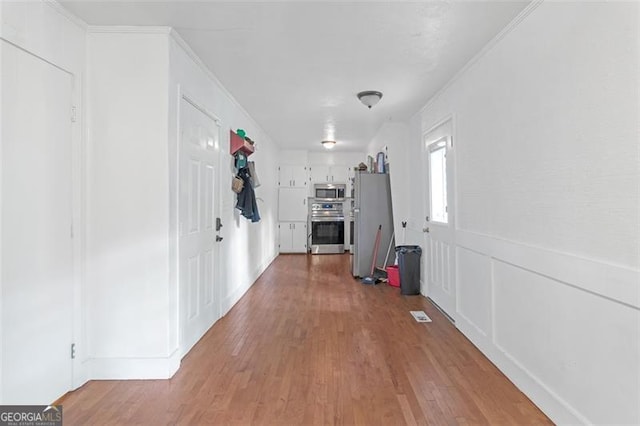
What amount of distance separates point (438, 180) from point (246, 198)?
236 cm

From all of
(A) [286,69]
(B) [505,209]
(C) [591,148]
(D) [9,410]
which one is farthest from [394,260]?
(D) [9,410]

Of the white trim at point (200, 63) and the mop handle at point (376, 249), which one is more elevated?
the white trim at point (200, 63)

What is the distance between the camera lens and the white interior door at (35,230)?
5.56 feet

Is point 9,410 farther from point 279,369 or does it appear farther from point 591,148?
point 591,148

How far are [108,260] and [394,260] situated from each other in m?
4.18

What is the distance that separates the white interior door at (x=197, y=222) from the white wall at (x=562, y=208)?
2.40m

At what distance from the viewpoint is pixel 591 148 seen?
1.56m

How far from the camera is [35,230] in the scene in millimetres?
1845

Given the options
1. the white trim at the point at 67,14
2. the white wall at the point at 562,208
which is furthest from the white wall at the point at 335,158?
the white trim at the point at 67,14

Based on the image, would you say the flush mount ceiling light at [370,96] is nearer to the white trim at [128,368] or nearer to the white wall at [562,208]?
the white wall at [562,208]

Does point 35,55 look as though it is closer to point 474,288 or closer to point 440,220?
point 474,288

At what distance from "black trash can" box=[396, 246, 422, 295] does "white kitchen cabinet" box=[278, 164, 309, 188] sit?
12.9ft

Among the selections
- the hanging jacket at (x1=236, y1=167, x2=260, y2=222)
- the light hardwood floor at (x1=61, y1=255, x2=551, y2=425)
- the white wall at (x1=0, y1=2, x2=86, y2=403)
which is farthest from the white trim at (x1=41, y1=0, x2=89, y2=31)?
the light hardwood floor at (x1=61, y1=255, x2=551, y2=425)

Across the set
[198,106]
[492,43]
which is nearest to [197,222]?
[198,106]
